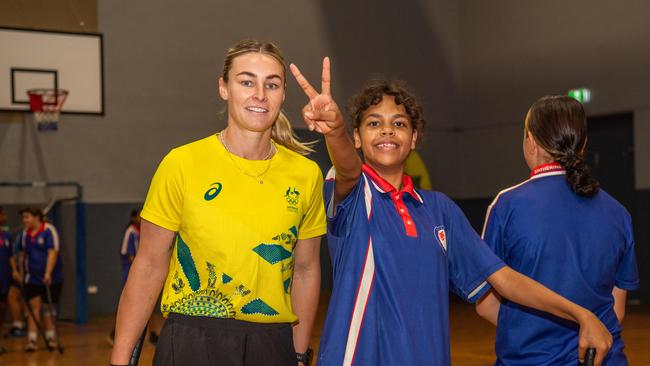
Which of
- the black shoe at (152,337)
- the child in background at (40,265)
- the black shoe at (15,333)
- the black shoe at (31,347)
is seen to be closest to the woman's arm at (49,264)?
the child in background at (40,265)

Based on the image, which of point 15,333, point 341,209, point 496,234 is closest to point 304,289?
point 341,209

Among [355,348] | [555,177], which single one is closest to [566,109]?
[555,177]

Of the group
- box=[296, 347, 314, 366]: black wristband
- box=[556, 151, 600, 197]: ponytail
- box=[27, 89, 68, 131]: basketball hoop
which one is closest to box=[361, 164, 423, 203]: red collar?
box=[556, 151, 600, 197]: ponytail

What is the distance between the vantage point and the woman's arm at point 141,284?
100 inches

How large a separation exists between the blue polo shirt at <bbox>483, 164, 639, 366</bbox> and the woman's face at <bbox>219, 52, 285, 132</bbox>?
78 centimetres

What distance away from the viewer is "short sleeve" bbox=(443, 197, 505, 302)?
264 cm

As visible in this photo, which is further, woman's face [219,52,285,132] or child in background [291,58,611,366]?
woman's face [219,52,285,132]

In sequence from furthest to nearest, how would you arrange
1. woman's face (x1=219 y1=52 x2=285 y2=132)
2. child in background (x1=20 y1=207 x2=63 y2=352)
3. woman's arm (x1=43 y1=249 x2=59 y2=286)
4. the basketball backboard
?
the basketball backboard, child in background (x1=20 y1=207 x2=63 y2=352), woman's arm (x1=43 y1=249 x2=59 y2=286), woman's face (x1=219 y1=52 x2=285 y2=132)

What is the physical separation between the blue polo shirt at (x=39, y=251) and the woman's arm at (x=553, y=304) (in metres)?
8.63

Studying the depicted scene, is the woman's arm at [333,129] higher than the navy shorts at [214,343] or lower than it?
higher

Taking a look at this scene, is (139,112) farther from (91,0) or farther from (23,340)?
(23,340)

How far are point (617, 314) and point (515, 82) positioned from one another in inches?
519

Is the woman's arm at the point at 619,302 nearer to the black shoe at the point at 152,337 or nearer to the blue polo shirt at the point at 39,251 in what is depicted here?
the black shoe at the point at 152,337

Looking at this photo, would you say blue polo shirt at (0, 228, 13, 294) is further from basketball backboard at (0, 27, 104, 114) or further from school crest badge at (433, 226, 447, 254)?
school crest badge at (433, 226, 447, 254)
